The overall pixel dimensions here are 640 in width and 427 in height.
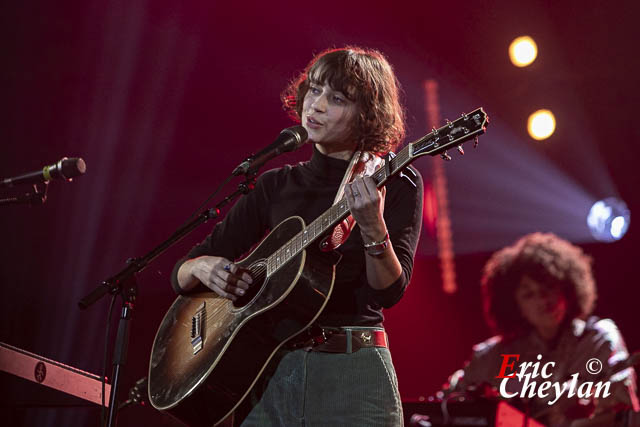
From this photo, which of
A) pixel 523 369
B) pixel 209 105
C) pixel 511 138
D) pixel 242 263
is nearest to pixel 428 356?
pixel 511 138

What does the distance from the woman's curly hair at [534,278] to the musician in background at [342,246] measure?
3.06m

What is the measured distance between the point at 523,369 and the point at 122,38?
399 centimetres

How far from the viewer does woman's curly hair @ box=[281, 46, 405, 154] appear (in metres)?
2.35

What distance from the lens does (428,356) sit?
23.4ft

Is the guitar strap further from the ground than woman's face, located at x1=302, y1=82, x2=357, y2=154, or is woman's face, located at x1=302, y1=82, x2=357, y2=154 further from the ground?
woman's face, located at x1=302, y1=82, x2=357, y2=154

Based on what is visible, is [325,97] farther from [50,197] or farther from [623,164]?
[623,164]

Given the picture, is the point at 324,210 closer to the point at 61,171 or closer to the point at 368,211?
the point at 368,211

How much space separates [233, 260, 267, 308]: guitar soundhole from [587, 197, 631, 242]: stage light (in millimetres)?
5279

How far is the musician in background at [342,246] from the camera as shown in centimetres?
189

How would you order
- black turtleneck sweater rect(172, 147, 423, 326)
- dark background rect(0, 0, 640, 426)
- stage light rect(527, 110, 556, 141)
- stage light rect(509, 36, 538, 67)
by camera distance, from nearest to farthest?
black turtleneck sweater rect(172, 147, 423, 326), dark background rect(0, 0, 640, 426), stage light rect(509, 36, 538, 67), stage light rect(527, 110, 556, 141)

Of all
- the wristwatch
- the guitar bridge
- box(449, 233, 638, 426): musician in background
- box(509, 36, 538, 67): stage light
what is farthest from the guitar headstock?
box(509, 36, 538, 67): stage light

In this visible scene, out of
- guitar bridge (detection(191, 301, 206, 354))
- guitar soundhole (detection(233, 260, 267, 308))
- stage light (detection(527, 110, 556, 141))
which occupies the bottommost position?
guitar bridge (detection(191, 301, 206, 354))

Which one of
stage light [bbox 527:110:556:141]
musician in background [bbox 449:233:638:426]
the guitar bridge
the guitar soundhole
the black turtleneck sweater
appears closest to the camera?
the black turtleneck sweater

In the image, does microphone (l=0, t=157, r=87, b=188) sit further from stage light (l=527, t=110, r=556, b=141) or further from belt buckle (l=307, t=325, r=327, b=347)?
stage light (l=527, t=110, r=556, b=141)
